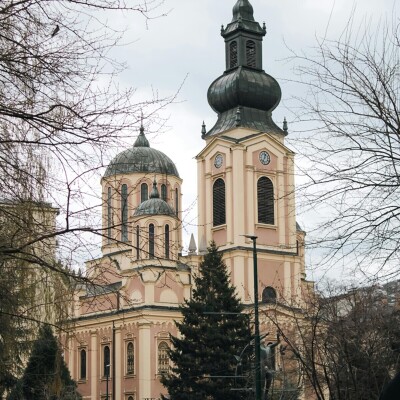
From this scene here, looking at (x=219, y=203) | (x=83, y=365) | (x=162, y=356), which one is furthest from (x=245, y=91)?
(x=83, y=365)

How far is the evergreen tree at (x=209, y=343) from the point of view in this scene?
45406mm

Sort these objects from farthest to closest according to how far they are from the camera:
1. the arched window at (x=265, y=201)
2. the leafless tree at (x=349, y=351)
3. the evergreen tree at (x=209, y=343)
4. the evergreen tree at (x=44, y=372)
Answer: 1. the arched window at (x=265, y=201)
2. the evergreen tree at (x=209, y=343)
3. the evergreen tree at (x=44, y=372)
4. the leafless tree at (x=349, y=351)

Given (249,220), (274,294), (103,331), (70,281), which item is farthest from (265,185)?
(70,281)

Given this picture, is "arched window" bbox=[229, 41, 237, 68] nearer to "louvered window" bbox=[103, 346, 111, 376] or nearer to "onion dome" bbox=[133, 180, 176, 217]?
"onion dome" bbox=[133, 180, 176, 217]

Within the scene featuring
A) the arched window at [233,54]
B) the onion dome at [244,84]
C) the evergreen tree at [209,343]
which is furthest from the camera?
the arched window at [233,54]

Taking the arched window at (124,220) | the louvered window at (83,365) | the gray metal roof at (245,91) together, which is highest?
the gray metal roof at (245,91)

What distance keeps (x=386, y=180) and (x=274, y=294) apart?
57.6 metres

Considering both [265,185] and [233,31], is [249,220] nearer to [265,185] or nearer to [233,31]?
[265,185]

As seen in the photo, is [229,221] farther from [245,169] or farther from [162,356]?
[162,356]

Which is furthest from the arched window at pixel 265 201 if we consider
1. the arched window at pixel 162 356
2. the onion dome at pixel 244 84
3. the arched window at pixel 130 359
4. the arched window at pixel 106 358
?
the arched window at pixel 106 358

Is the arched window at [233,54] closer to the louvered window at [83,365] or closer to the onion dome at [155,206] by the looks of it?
the onion dome at [155,206]

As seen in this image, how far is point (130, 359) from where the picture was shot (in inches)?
2766

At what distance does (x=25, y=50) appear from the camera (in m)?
9.62

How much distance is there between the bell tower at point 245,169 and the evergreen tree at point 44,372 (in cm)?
4003
